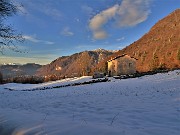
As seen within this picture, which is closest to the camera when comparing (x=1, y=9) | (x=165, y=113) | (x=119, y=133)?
(x=119, y=133)

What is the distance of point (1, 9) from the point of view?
16.0 meters

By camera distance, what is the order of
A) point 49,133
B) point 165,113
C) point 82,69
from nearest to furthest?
1. point 49,133
2. point 165,113
3. point 82,69

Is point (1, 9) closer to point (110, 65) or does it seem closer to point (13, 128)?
point (13, 128)

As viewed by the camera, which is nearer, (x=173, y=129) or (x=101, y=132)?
(x=101, y=132)

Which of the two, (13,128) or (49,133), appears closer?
(49,133)

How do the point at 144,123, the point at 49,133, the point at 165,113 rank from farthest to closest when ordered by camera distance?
the point at 165,113 → the point at 144,123 → the point at 49,133

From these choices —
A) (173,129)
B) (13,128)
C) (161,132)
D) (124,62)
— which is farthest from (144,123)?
(124,62)

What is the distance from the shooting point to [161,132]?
273 inches

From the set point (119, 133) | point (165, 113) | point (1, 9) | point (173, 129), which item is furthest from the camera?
point (1, 9)

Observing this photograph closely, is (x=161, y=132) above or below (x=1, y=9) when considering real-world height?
below

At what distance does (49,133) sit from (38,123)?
1.53m

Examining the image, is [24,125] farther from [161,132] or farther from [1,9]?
[1,9]

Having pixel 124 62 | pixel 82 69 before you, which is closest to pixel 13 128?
pixel 124 62

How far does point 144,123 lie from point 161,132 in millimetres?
1672
